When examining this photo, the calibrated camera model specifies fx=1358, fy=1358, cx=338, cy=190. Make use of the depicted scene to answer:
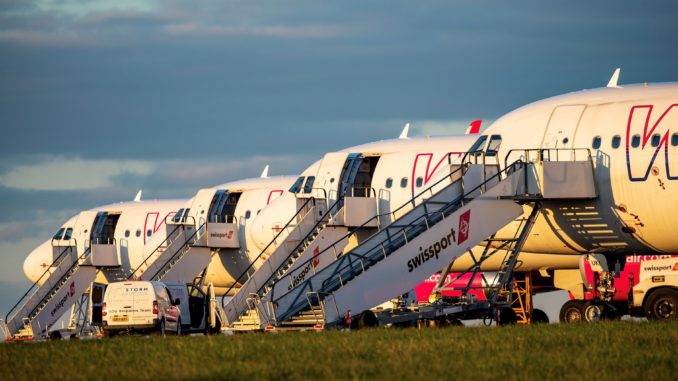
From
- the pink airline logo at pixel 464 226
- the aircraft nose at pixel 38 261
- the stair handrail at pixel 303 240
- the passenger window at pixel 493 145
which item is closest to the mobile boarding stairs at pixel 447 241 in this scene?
the pink airline logo at pixel 464 226

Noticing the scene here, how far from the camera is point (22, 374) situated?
2741 centimetres

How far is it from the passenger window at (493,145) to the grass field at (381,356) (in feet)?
34.2

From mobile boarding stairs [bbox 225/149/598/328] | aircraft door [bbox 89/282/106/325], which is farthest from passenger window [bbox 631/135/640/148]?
aircraft door [bbox 89/282/106/325]

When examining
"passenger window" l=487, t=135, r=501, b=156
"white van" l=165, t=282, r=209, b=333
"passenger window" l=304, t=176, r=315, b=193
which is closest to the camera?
"passenger window" l=487, t=135, r=501, b=156

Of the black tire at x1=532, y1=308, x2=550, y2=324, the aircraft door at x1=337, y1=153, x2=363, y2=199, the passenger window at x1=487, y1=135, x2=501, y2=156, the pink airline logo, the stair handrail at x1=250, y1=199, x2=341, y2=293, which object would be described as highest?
the aircraft door at x1=337, y1=153, x2=363, y2=199

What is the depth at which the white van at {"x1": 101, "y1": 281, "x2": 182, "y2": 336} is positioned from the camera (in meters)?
44.6

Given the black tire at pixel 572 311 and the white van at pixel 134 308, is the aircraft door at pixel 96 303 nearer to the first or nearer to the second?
the white van at pixel 134 308

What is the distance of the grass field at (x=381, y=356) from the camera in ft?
83.1

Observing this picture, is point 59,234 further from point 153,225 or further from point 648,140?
point 648,140

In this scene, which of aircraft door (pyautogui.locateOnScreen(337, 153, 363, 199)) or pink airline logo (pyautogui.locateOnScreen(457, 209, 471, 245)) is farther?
aircraft door (pyautogui.locateOnScreen(337, 153, 363, 199))

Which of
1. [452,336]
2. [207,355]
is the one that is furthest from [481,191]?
[207,355]

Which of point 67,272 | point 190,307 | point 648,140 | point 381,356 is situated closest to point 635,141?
point 648,140

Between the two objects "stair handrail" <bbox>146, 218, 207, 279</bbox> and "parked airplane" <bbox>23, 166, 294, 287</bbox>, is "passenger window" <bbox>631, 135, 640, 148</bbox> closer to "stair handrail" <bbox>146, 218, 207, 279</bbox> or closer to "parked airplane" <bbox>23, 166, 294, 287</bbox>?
Answer: "parked airplane" <bbox>23, 166, 294, 287</bbox>

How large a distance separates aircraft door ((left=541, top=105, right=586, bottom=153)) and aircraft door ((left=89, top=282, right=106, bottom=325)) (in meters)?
17.7
